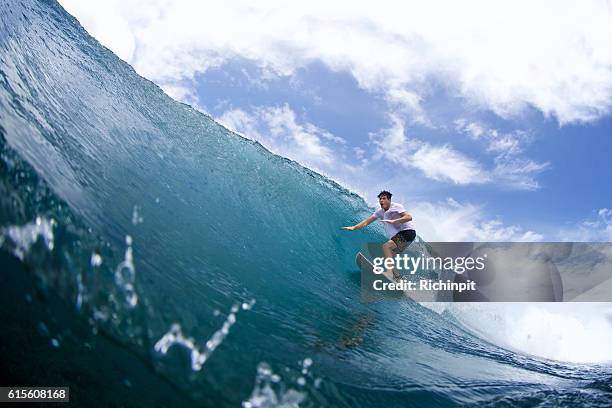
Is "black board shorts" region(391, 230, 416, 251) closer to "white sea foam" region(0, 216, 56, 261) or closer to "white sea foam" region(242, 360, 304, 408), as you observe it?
"white sea foam" region(242, 360, 304, 408)

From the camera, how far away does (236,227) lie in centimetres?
725

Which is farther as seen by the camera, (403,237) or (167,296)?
(403,237)

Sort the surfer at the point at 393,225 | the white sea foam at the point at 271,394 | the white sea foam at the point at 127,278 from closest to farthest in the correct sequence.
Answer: the white sea foam at the point at 271,394, the white sea foam at the point at 127,278, the surfer at the point at 393,225

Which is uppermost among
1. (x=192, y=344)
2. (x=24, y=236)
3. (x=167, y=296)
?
(x=24, y=236)

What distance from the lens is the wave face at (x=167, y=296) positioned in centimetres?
311

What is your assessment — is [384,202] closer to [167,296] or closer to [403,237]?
[403,237]

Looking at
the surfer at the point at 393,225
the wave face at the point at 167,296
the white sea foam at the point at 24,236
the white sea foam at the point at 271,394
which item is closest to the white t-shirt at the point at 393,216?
the surfer at the point at 393,225

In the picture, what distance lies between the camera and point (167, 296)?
3.59 metres

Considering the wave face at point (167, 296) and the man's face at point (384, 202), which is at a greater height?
the man's face at point (384, 202)

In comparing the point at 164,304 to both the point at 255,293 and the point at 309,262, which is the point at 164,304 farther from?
the point at 309,262

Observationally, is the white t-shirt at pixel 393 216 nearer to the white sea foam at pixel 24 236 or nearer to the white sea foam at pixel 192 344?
the white sea foam at pixel 192 344

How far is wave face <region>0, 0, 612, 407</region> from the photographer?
3.11 m

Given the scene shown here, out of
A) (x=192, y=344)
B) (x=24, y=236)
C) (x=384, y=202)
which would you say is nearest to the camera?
(x=24, y=236)

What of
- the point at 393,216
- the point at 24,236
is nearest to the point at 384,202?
the point at 393,216
